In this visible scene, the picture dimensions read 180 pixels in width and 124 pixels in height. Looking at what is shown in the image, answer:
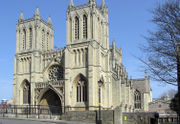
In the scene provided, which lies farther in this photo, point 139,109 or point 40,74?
point 139,109

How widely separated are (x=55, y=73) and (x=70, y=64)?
14.2 ft

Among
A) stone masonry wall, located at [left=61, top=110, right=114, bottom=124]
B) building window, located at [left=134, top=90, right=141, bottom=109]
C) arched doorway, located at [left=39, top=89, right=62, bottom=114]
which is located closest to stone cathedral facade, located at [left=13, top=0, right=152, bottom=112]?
arched doorway, located at [left=39, top=89, right=62, bottom=114]

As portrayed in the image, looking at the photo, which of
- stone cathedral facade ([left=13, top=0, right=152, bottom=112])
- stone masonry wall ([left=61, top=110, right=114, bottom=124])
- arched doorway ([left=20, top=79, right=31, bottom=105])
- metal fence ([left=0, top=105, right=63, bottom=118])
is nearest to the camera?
stone masonry wall ([left=61, top=110, right=114, bottom=124])

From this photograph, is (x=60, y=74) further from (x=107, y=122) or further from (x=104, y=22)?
(x=107, y=122)

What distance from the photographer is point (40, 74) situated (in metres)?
43.6

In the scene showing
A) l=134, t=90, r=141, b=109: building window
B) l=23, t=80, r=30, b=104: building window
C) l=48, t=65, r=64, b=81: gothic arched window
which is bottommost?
l=134, t=90, r=141, b=109: building window

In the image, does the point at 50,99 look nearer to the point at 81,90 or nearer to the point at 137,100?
the point at 81,90

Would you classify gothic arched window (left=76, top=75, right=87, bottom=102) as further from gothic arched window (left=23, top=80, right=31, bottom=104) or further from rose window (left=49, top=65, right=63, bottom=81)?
gothic arched window (left=23, top=80, right=31, bottom=104)

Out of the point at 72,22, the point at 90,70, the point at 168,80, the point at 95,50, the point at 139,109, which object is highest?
the point at 72,22

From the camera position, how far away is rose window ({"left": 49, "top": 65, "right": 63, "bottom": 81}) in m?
42.5

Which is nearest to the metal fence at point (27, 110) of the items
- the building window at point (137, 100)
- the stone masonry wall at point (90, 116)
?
the stone masonry wall at point (90, 116)

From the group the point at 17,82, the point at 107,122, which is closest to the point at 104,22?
the point at 17,82

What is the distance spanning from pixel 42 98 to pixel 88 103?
8579mm

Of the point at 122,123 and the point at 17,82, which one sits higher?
the point at 17,82
